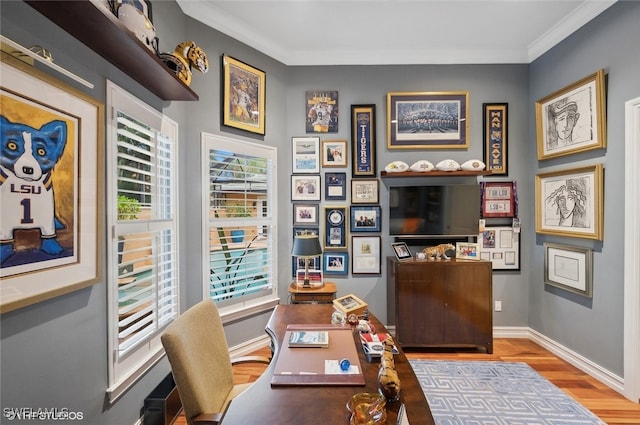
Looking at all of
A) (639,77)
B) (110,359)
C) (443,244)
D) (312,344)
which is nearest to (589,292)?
(443,244)

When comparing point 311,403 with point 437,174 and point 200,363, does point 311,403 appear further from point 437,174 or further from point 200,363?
point 437,174

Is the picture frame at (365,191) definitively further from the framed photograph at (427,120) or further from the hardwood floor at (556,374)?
the hardwood floor at (556,374)

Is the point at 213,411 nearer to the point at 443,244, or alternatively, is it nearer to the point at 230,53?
the point at 443,244

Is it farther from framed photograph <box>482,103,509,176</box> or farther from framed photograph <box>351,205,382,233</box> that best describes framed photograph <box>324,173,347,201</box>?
framed photograph <box>482,103,509,176</box>

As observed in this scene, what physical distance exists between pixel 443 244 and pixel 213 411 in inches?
107

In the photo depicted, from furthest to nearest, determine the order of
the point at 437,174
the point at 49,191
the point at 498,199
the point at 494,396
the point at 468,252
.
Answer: the point at 498,199 < the point at 437,174 < the point at 468,252 < the point at 494,396 < the point at 49,191

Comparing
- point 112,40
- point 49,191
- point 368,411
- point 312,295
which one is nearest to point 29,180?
point 49,191

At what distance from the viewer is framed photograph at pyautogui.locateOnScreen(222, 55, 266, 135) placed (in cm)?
267

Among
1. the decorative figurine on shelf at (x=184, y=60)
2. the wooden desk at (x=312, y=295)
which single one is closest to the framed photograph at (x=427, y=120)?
the wooden desk at (x=312, y=295)

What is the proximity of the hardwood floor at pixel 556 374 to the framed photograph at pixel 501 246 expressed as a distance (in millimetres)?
882

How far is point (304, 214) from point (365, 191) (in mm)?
778

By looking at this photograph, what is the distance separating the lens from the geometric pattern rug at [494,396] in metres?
1.95

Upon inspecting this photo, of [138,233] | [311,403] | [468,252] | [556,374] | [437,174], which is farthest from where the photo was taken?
[437,174]

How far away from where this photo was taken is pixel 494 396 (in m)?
2.18
